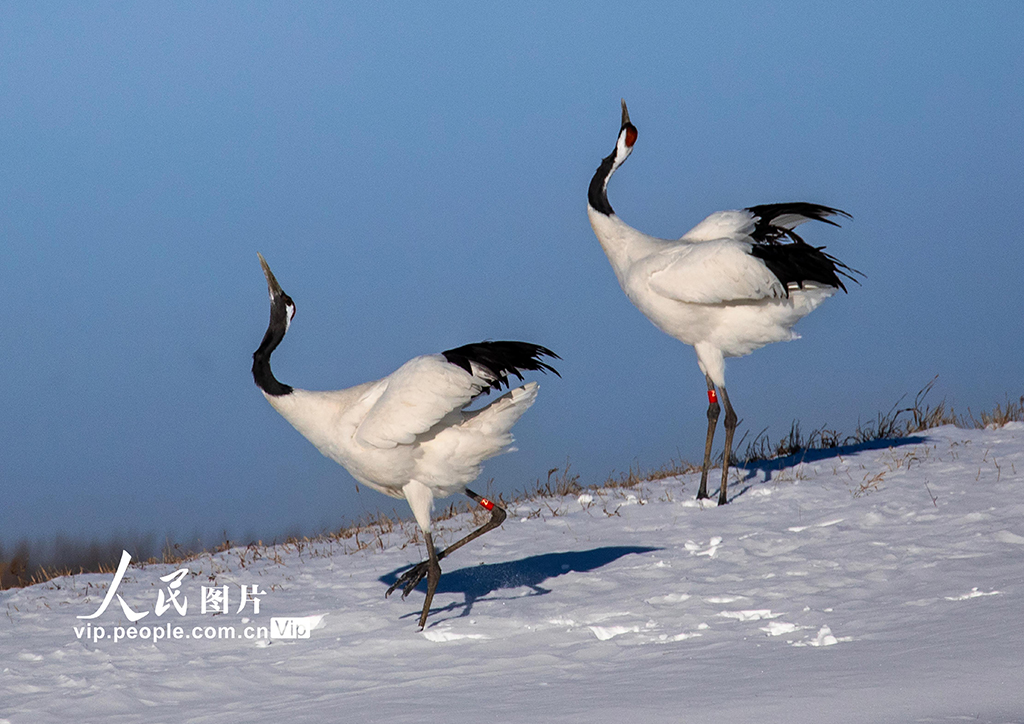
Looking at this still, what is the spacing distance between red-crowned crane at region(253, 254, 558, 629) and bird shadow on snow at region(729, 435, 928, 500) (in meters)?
4.22

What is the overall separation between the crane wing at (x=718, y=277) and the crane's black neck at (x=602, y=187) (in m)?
1.07

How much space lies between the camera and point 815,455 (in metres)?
11.3

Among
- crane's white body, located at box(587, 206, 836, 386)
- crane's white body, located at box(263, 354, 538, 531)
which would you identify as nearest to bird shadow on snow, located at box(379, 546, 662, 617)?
crane's white body, located at box(263, 354, 538, 531)

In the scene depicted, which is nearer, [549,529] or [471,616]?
[471,616]

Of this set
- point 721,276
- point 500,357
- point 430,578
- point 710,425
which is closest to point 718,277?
point 721,276

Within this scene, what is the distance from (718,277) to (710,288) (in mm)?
111

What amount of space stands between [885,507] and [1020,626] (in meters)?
3.28

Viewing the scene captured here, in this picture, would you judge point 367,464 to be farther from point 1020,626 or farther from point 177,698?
point 1020,626

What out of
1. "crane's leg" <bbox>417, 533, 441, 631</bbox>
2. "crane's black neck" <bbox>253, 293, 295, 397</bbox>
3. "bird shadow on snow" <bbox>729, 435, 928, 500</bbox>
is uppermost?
"crane's black neck" <bbox>253, 293, 295, 397</bbox>

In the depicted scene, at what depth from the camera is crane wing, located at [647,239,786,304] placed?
8781 mm

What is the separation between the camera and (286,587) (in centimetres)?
838

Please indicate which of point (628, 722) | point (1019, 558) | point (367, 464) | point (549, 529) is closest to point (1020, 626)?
point (1019, 558)

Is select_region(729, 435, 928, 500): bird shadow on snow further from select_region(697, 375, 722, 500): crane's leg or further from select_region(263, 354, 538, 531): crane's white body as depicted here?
select_region(263, 354, 538, 531): crane's white body

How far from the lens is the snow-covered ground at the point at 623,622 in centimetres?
493
